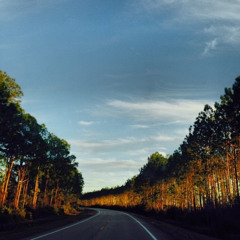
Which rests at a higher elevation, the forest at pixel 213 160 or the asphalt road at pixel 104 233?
the forest at pixel 213 160

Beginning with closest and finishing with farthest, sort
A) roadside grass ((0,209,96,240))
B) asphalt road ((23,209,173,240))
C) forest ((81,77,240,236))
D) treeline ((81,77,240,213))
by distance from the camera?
1. asphalt road ((23,209,173,240))
2. roadside grass ((0,209,96,240))
3. forest ((81,77,240,236))
4. treeline ((81,77,240,213))

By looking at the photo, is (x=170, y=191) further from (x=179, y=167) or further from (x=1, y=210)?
(x=1, y=210)

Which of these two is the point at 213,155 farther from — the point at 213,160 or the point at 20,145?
the point at 20,145

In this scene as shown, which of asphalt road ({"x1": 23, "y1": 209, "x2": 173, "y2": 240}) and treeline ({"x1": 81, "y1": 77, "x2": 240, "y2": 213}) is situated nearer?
asphalt road ({"x1": 23, "y1": 209, "x2": 173, "y2": 240})

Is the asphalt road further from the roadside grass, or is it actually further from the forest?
the forest

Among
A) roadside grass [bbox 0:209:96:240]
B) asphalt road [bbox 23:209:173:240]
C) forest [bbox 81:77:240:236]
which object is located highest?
forest [bbox 81:77:240:236]

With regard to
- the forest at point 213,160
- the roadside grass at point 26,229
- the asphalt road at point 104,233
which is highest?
the forest at point 213,160

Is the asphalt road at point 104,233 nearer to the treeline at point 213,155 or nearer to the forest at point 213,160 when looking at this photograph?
the forest at point 213,160

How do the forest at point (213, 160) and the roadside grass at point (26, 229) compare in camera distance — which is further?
the forest at point (213, 160)

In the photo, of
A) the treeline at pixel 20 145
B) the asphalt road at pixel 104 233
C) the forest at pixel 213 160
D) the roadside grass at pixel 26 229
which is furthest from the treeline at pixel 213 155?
the treeline at pixel 20 145

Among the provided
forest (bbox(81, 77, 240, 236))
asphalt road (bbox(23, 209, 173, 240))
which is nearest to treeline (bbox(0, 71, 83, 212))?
asphalt road (bbox(23, 209, 173, 240))

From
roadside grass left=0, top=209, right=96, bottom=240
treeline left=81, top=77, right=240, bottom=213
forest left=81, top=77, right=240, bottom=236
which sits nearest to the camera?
roadside grass left=0, top=209, right=96, bottom=240

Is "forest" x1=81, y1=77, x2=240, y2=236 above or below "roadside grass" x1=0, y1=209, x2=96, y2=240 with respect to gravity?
above

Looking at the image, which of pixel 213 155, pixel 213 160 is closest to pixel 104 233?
pixel 213 155
